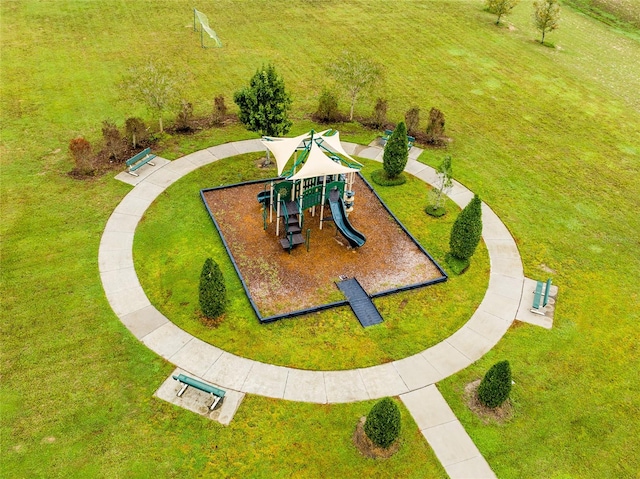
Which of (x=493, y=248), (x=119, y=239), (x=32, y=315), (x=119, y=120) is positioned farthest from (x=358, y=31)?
(x=32, y=315)

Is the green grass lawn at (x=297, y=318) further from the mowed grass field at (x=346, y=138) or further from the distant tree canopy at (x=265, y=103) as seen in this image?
the distant tree canopy at (x=265, y=103)

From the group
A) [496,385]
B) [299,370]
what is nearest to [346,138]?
[299,370]

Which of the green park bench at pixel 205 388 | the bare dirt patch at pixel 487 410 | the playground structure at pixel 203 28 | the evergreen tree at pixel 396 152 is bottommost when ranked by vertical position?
the bare dirt patch at pixel 487 410

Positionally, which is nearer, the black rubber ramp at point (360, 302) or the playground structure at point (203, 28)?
the black rubber ramp at point (360, 302)

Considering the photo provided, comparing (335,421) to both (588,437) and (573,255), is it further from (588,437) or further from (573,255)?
(573,255)

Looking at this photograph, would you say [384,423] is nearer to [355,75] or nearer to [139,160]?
[139,160]

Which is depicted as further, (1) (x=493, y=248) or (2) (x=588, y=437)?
(1) (x=493, y=248)

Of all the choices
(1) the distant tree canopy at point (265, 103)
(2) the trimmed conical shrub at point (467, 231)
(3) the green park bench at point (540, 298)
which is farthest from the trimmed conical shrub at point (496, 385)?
(1) the distant tree canopy at point (265, 103)
